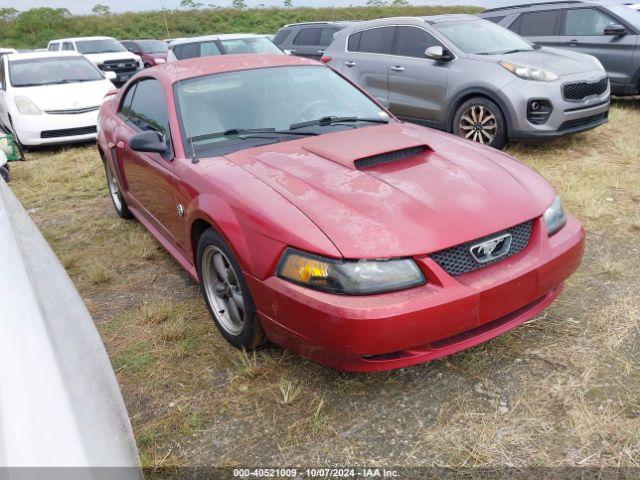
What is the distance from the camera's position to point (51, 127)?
8039mm

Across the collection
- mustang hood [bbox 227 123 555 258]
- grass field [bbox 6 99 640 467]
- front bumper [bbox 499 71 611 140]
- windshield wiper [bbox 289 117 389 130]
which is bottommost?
grass field [bbox 6 99 640 467]

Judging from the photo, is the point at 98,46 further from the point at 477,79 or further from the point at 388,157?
the point at 388,157

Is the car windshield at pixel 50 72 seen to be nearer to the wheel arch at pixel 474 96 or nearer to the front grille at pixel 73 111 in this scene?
the front grille at pixel 73 111

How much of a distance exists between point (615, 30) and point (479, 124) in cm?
345

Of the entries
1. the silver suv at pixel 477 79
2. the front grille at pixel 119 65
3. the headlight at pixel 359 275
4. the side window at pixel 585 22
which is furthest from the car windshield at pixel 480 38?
the front grille at pixel 119 65

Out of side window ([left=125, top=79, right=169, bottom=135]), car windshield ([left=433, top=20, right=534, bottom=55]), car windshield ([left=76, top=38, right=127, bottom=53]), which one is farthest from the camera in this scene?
car windshield ([left=76, top=38, right=127, bottom=53])

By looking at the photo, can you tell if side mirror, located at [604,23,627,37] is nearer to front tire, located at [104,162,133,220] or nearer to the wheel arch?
the wheel arch

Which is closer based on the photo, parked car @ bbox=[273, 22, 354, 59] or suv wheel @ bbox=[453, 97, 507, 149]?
suv wheel @ bbox=[453, 97, 507, 149]

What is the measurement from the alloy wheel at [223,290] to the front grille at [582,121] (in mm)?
4594

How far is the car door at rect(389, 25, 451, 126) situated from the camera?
256 inches

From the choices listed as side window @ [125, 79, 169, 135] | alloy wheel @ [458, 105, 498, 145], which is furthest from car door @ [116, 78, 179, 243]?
alloy wheel @ [458, 105, 498, 145]

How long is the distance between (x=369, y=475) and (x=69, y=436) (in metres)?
1.33

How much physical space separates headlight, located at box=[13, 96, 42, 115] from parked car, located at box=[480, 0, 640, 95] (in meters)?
7.68

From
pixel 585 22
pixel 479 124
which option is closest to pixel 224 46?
pixel 479 124
